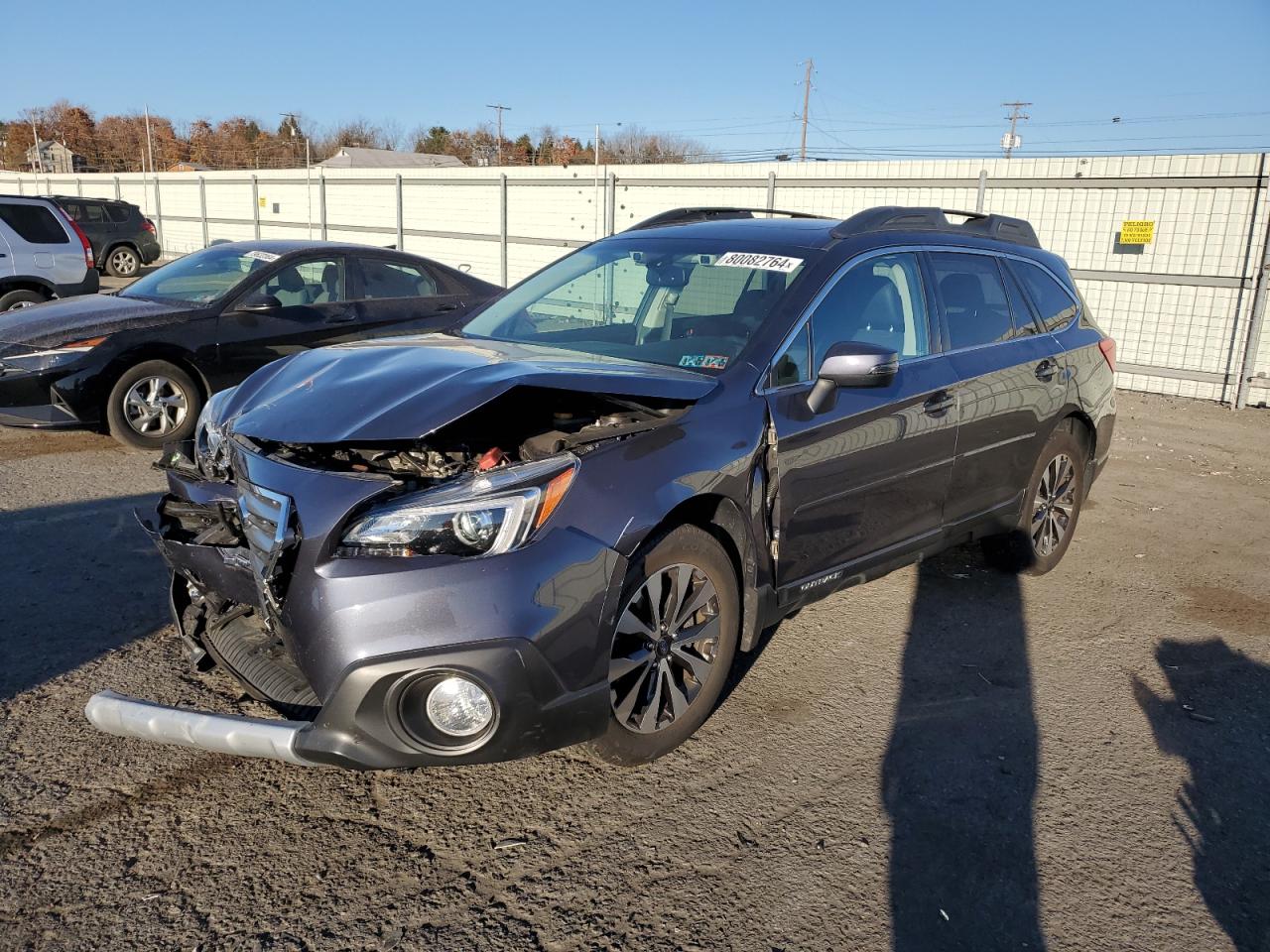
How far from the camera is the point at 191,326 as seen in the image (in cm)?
746

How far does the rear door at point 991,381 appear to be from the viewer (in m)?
4.61

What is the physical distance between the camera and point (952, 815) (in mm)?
3182

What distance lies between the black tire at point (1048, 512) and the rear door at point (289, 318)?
17.1ft

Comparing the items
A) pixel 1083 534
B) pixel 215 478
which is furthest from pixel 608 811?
pixel 1083 534

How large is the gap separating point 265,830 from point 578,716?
0.98 metres

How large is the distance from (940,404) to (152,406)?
582 centimetres

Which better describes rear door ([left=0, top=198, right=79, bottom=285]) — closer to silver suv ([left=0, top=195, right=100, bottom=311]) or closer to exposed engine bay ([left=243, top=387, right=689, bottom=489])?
silver suv ([left=0, top=195, right=100, bottom=311])

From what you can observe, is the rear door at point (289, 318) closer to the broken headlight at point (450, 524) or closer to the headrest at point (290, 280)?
the headrest at point (290, 280)

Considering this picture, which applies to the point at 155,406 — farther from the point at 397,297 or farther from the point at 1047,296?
the point at 1047,296

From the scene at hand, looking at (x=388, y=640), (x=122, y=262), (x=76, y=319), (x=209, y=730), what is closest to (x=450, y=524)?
(x=388, y=640)

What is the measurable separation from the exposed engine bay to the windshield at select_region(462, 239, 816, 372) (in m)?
0.53

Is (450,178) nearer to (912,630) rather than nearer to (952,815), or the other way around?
(912,630)

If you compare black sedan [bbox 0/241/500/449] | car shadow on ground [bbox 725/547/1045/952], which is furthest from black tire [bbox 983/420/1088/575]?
black sedan [bbox 0/241/500/449]

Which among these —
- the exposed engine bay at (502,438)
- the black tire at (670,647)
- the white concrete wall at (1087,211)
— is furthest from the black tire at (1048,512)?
the white concrete wall at (1087,211)
